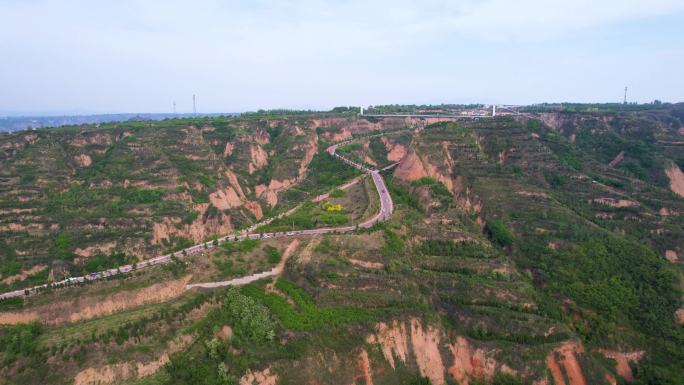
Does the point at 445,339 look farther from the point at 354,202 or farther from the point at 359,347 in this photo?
the point at 354,202

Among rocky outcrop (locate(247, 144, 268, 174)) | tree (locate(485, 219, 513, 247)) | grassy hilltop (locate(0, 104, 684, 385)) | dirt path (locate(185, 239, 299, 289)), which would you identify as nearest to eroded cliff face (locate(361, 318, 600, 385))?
grassy hilltop (locate(0, 104, 684, 385))

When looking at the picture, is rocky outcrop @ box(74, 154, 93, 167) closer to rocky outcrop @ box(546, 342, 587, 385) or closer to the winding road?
the winding road

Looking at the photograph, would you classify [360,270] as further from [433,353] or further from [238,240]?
[238,240]

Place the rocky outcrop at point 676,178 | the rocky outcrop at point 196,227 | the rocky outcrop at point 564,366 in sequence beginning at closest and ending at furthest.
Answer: the rocky outcrop at point 564,366
the rocky outcrop at point 196,227
the rocky outcrop at point 676,178

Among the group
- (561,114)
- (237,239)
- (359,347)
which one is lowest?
(359,347)

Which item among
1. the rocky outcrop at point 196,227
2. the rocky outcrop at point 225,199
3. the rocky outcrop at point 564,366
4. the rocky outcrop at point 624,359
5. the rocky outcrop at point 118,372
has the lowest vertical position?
the rocky outcrop at point 624,359

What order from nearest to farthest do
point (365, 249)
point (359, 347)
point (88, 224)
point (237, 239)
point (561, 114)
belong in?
point (359, 347) < point (365, 249) < point (237, 239) < point (88, 224) < point (561, 114)

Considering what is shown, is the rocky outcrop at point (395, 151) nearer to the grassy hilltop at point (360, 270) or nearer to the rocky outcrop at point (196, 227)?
the grassy hilltop at point (360, 270)

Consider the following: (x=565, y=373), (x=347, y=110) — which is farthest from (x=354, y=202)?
(x=347, y=110)

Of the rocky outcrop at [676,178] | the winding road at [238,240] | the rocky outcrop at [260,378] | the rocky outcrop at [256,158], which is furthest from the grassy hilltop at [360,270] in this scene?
the rocky outcrop at [256,158]

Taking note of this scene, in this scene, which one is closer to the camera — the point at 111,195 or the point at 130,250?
the point at 130,250

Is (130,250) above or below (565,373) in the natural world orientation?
above
